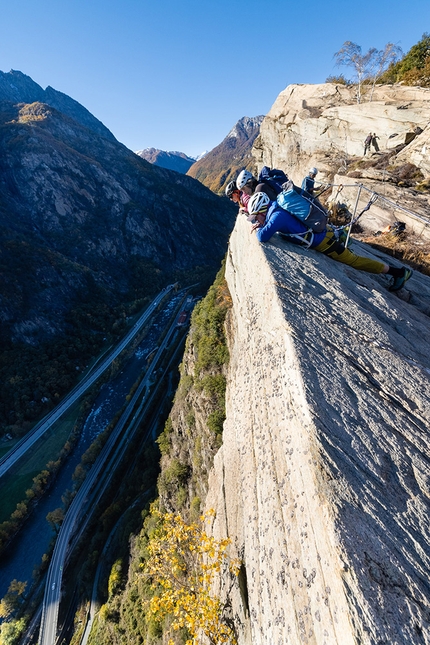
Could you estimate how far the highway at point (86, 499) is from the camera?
33472 mm

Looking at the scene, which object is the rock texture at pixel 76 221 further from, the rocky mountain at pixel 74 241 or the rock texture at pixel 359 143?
the rock texture at pixel 359 143

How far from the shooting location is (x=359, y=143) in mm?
26812

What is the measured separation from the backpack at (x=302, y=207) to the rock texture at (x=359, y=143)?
1575mm

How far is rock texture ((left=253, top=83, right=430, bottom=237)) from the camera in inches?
565

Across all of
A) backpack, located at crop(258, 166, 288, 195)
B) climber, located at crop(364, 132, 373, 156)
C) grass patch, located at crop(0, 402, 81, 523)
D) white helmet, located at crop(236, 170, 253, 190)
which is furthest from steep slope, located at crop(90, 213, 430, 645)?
Result: grass patch, located at crop(0, 402, 81, 523)

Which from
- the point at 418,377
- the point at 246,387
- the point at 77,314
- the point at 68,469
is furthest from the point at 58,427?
the point at 418,377

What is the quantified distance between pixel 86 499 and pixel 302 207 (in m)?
51.0

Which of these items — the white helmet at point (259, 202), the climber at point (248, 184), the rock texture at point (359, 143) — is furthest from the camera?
the rock texture at point (359, 143)

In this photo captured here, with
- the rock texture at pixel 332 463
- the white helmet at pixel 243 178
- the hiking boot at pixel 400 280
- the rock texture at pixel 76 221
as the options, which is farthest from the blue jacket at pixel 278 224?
the rock texture at pixel 76 221

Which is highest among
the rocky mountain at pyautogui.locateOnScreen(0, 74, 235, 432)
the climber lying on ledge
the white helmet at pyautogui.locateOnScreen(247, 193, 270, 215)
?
the white helmet at pyautogui.locateOnScreen(247, 193, 270, 215)

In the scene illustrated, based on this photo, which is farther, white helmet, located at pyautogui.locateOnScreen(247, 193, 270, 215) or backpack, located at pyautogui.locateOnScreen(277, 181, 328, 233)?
white helmet, located at pyautogui.locateOnScreen(247, 193, 270, 215)

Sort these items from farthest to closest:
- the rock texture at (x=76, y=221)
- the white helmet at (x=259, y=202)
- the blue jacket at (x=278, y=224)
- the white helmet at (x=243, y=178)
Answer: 1. the rock texture at (x=76, y=221)
2. the white helmet at (x=243, y=178)
3. the white helmet at (x=259, y=202)
4. the blue jacket at (x=278, y=224)

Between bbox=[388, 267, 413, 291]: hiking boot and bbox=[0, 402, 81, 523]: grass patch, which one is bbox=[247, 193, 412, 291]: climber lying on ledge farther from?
bbox=[0, 402, 81, 523]: grass patch

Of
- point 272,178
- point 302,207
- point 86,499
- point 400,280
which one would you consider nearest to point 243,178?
point 272,178
